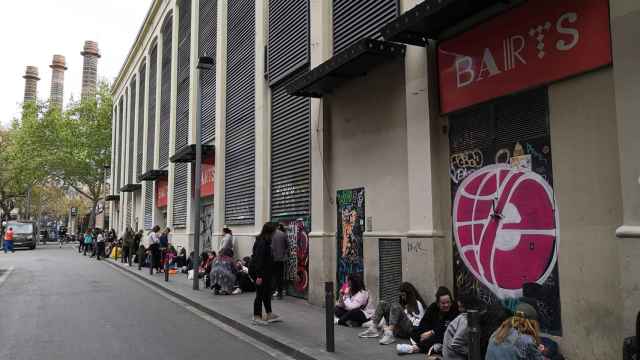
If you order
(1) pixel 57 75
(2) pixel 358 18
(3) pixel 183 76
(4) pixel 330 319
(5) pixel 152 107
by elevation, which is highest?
(1) pixel 57 75

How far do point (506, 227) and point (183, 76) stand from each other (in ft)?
62.0

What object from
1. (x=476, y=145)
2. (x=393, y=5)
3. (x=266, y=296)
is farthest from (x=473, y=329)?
(x=393, y=5)

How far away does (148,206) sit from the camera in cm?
2844

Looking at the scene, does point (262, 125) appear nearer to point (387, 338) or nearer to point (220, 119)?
point (220, 119)

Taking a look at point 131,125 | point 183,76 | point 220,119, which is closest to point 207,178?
point 220,119

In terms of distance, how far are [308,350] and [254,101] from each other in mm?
9284

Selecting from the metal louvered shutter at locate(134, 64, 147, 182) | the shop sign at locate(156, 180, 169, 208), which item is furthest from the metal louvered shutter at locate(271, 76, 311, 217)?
the metal louvered shutter at locate(134, 64, 147, 182)

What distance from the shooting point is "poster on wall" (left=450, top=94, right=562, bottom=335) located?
20.0 feet

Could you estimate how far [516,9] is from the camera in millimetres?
6527

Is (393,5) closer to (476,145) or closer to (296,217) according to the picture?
(476,145)

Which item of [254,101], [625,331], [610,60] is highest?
[254,101]

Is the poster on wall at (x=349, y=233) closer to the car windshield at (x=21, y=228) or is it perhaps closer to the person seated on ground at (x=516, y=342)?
the person seated on ground at (x=516, y=342)

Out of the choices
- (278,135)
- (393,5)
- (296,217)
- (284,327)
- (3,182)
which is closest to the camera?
(284,327)

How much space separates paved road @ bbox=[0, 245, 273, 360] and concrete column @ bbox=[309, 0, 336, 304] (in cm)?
254
